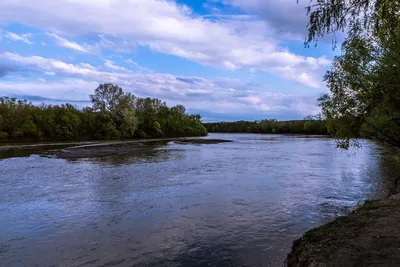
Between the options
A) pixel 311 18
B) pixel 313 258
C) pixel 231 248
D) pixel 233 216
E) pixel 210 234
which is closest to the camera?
pixel 311 18

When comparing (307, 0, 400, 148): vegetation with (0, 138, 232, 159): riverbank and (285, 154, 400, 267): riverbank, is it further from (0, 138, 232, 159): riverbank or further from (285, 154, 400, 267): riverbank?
(0, 138, 232, 159): riverbank

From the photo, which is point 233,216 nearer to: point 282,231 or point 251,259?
point 282,231

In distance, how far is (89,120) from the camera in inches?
3748

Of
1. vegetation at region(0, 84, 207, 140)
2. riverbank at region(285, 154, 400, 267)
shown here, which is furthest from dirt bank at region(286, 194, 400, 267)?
vegetation at region(0, 84, 207, 140)

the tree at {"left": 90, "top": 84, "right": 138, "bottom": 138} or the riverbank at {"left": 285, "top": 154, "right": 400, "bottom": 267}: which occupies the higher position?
the tree at {"left": 90, "top": 84, "right": 138, "bottom": 138}

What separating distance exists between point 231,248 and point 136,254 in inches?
116

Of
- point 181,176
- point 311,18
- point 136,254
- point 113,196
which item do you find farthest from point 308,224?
point 181,176

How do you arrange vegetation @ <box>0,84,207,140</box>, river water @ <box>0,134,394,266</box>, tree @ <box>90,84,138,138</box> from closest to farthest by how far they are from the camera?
river water @ <box>0,134,394,266</box> < vegetation @ <box>0,84,207,140</box> < tree @ <box>90,84,138,138</box>

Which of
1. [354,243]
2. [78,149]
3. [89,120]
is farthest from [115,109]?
[354,243]

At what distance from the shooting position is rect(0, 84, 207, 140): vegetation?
7856 cm

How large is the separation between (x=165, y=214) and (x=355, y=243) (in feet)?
26.6

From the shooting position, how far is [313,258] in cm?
737

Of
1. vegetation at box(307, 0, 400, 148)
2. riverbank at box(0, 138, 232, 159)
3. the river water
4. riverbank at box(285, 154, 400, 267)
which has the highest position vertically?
vegetation at box(307, 0, 400, 148)

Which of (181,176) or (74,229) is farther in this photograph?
(181,176)
